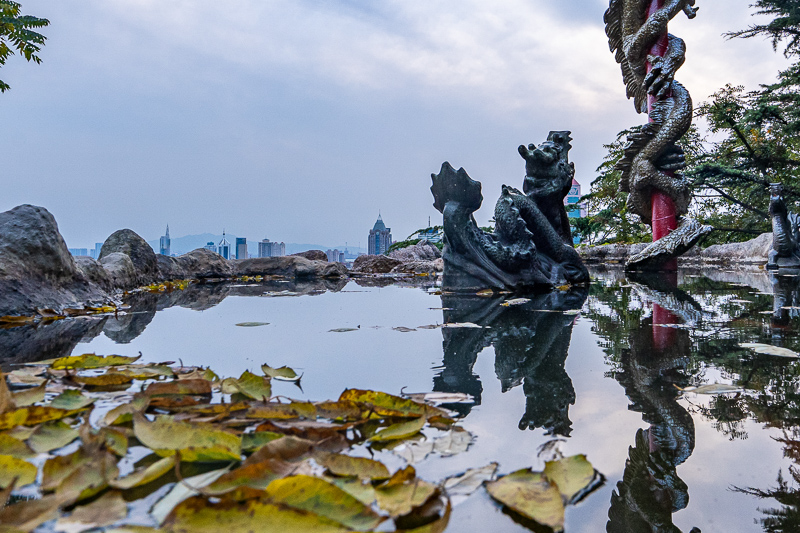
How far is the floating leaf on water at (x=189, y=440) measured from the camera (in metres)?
0.73

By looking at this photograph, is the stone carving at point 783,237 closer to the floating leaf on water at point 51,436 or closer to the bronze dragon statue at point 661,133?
the bronze dragon statue at point 661,133

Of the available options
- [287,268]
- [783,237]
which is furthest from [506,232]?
[783,237]

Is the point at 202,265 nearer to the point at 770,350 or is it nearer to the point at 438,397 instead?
the point at 438,397

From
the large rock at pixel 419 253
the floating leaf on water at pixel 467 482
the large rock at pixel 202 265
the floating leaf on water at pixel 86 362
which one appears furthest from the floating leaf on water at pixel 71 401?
the large rock at pixel 419 253

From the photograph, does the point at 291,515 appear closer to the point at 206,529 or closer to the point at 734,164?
the point at 206,529

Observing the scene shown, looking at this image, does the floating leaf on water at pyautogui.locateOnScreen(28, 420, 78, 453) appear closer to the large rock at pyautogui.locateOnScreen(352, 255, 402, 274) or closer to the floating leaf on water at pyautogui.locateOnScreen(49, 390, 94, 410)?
the floating leaf on water at pyautogui.locateOnScreen(49, 390, 94, 410)

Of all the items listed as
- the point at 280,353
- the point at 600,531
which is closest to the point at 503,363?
the point at 280,353

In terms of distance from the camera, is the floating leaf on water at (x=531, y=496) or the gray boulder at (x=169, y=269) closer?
the floating leaf on water at (x=531, y=496)

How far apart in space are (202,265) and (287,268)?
4.77 ft

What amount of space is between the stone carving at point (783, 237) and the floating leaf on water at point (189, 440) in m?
9.29

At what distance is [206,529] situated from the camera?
1.75 feet

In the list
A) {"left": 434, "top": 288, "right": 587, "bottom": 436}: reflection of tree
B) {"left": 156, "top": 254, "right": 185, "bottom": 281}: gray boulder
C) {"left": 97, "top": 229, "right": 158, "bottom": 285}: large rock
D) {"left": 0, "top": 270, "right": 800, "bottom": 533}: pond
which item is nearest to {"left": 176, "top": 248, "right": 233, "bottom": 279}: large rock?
{"left": 156, "top": 254, "right": 185, "bottom": 281}: gray boulder

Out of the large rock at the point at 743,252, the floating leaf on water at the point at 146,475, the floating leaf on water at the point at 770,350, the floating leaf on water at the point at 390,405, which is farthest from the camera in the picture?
the large rock at the point at 743,252

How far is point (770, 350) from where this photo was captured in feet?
5.31
